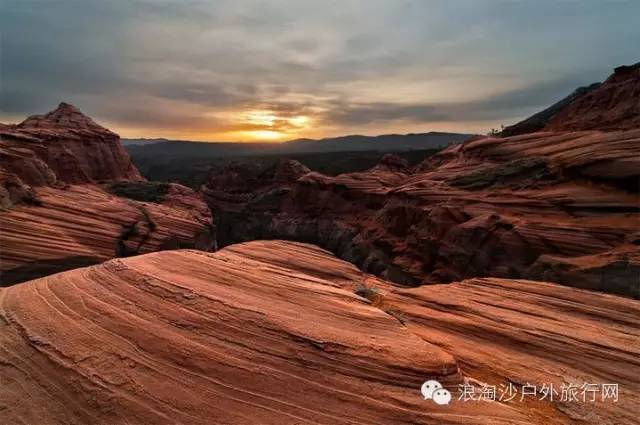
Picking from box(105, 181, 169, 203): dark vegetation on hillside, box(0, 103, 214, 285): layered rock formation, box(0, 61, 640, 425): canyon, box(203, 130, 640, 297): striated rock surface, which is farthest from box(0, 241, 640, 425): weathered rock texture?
box(105, 181, 169, 203): dark vegetation on hillside

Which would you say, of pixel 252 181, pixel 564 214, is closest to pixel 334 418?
pixel 564 214

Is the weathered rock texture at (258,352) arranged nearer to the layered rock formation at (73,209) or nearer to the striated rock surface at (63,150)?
the layered rock formation at (73,209)

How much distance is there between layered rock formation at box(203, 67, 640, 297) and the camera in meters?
13.6

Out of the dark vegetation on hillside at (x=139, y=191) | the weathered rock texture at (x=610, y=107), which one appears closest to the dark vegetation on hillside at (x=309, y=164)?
the dark vegetation on hillside at (x=139, y=191)

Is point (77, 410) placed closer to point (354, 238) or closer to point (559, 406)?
point (559, 406)

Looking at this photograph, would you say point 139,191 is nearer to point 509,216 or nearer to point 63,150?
point 63,150

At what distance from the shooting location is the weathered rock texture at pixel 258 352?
445 centimetres

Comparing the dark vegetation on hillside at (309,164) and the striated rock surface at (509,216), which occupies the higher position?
the dark vegetation on hillside at (309,164)

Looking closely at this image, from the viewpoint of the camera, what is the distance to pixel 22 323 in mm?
5668

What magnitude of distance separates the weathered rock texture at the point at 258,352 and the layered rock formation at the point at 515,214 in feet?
19.7

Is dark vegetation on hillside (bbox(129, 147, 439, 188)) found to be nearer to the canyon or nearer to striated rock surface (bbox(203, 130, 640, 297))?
striated rock surface (bbox(203, 130, 640, 297))

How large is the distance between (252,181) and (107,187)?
25423 mm

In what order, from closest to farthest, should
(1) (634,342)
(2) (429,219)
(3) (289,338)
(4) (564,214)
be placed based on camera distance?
(3) (289,338)
(1) (634,342)
(4) (564,214)
(2) (429,219)

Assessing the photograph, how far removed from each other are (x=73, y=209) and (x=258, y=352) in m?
17.3
